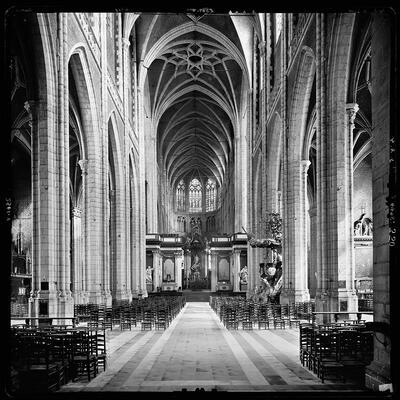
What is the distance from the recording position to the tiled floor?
9383 mm

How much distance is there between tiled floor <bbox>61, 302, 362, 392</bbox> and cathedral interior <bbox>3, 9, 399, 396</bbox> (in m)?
0.06

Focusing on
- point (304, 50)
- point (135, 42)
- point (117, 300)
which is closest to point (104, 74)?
point (304, 50)

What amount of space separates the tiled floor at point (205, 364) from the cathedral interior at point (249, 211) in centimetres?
6

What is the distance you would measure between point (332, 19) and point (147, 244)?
33.3 meters

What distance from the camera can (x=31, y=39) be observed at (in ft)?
55.4

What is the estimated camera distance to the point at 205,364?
1171 centimetres

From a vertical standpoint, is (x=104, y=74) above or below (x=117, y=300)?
above

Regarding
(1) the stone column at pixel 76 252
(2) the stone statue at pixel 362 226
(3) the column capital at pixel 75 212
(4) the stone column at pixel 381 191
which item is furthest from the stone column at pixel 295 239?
(3) the column capital at pixel 75 212

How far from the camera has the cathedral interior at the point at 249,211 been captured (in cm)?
909

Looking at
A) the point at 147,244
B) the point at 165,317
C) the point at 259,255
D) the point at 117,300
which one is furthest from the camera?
the point at 147,244

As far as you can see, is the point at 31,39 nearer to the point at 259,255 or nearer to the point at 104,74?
the point at 104,74

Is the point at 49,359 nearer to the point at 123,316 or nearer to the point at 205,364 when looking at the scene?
the point at 205,364

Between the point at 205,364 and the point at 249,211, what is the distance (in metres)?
30.7

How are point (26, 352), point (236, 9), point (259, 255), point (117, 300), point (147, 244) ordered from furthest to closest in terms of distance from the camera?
point (147, 244) → point (259, 255) → point (117, 300) → point (26, 352) → point (236, 9)
